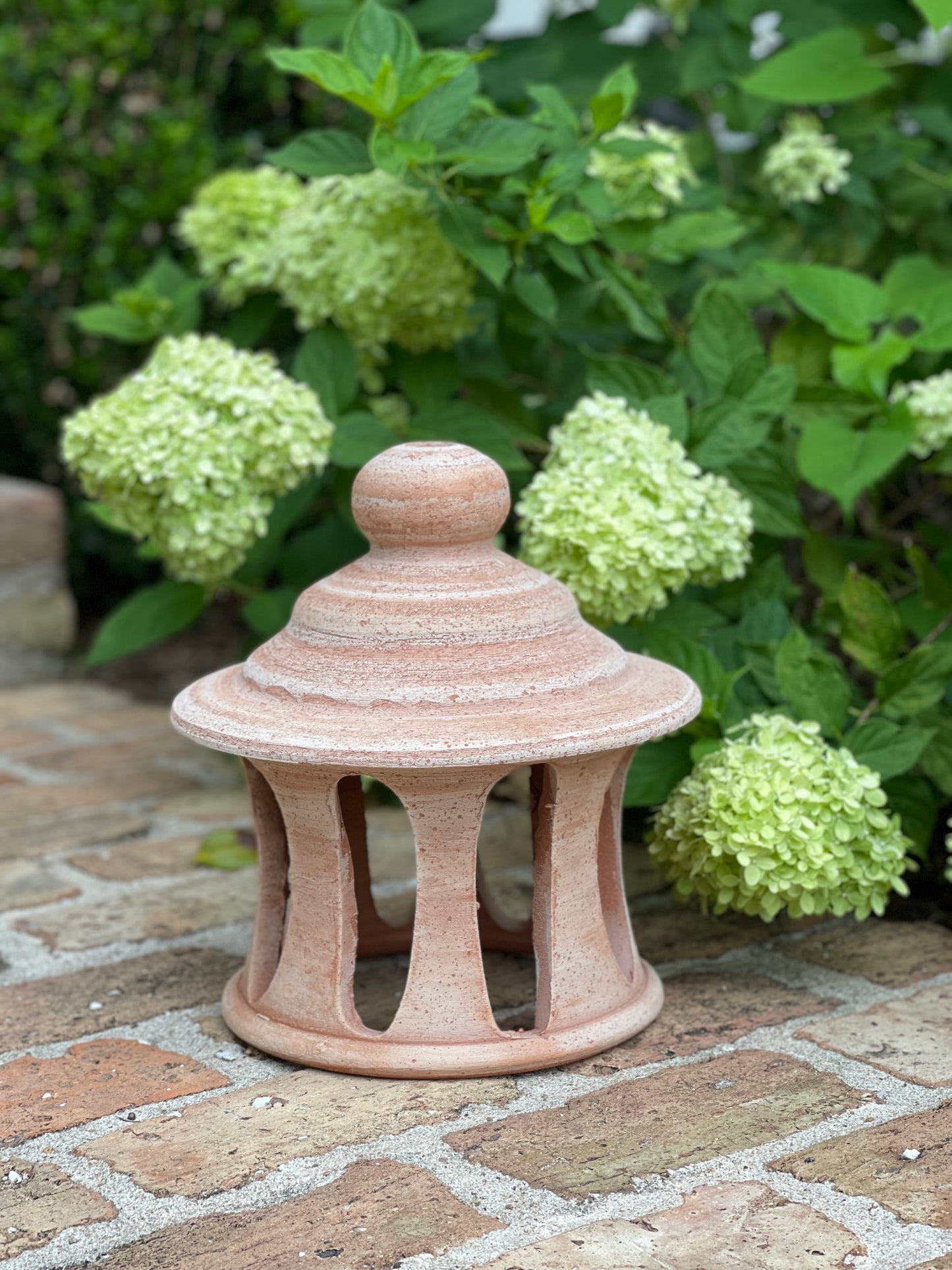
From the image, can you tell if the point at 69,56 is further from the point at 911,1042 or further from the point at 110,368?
the point at 911,1042

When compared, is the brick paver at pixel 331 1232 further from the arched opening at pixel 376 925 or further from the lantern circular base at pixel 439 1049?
the arched opening at pixel 376 925

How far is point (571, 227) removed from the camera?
2416mm

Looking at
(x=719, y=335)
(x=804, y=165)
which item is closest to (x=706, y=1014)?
(x=719, y=335)

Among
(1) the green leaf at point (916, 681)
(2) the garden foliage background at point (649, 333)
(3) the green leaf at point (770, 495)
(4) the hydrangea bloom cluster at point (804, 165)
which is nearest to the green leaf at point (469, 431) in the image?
(2) the garden foliage background at point (649, 333)

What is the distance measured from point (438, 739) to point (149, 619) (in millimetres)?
1400

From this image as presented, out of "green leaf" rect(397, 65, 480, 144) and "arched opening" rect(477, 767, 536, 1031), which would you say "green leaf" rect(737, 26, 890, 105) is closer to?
"green leaf" rect(397, 65, 480, 144)

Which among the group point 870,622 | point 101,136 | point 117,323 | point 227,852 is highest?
point 101,136

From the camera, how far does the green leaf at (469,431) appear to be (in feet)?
8.63

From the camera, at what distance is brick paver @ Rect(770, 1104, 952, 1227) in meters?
1.56

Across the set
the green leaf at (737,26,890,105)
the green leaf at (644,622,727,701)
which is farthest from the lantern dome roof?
the green leaf at (737,26,890,105)

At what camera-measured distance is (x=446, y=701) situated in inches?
70.5

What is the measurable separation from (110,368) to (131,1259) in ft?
11.2

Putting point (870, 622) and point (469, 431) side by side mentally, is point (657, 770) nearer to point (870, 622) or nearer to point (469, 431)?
point (870, 622)

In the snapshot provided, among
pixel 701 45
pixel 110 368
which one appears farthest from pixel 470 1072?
pixel 110 368
